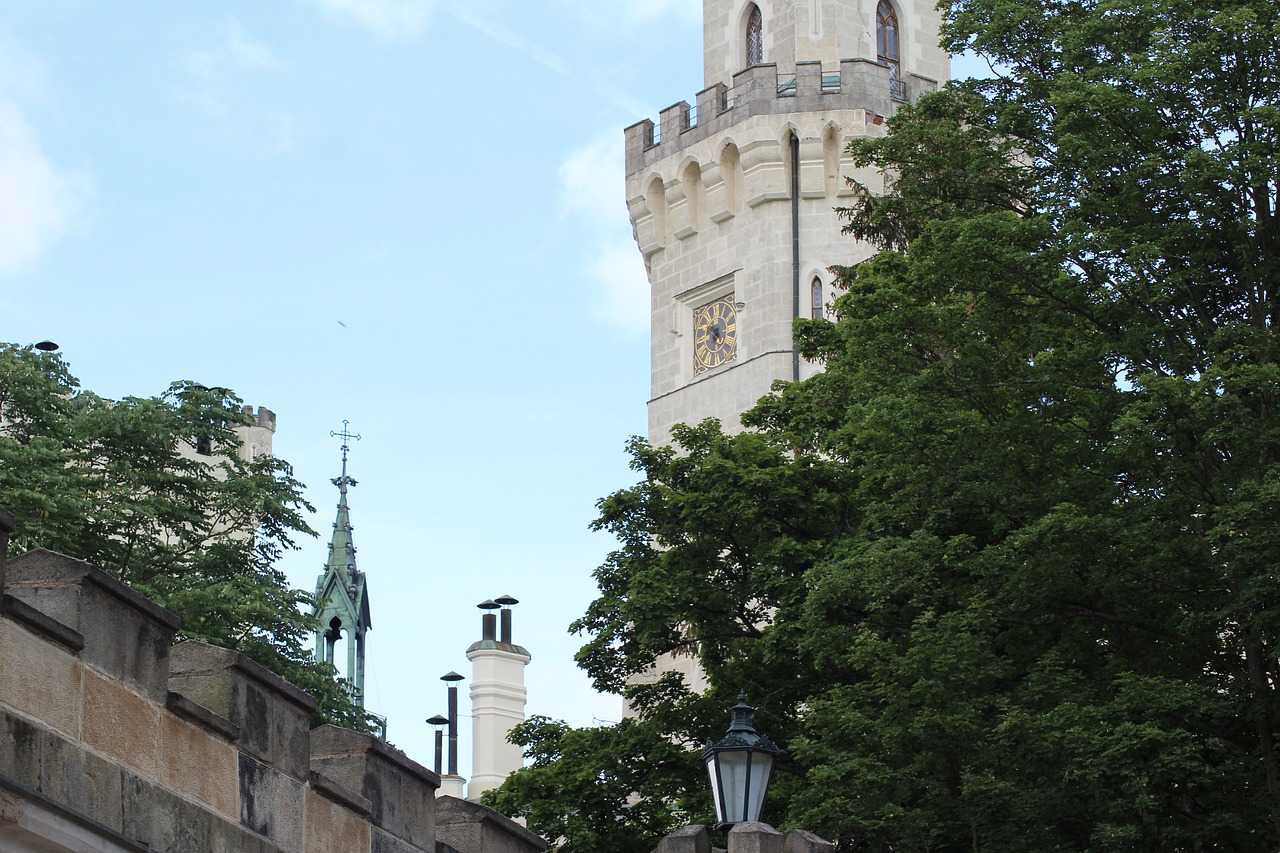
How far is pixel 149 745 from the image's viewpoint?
1048 centimetres

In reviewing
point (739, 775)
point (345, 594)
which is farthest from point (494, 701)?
point (739, 775)

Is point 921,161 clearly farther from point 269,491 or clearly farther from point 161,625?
point 161,625

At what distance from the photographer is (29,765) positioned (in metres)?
9.55

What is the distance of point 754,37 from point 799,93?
3040 mm

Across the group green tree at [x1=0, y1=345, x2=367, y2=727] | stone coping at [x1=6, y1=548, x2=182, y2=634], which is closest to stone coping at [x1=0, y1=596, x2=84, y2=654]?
stone coping at [x1=6, y1=548, x2=182, y2=634]

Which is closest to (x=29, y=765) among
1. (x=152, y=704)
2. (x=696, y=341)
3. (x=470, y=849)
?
(x=152, y=704)

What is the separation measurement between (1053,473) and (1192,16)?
4.74 metres

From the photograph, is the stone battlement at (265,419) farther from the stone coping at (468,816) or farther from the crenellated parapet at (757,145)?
the stone coping at (468,816)

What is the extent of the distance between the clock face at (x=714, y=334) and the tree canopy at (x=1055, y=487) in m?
20.6

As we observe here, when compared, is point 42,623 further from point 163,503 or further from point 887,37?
point 887,37

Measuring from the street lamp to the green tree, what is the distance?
15283mm

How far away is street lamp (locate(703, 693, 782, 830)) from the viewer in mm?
14570

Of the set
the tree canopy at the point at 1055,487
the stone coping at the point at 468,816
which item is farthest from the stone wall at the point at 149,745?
the tree canopy at the point at 1055,487

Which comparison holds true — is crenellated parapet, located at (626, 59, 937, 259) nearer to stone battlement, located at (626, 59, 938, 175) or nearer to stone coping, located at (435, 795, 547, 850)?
stone battlement, located at (626, 59, 938, 175)
